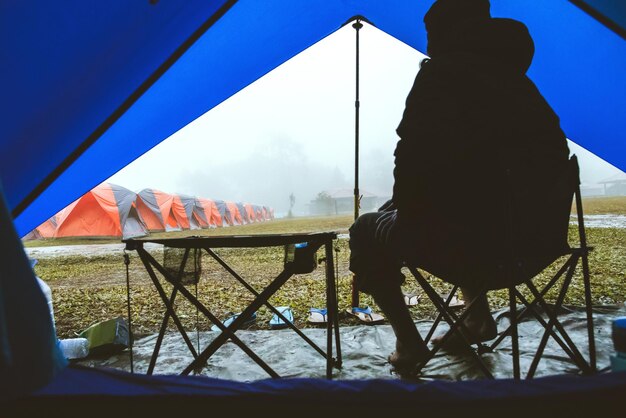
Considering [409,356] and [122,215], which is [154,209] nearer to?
[122,215]

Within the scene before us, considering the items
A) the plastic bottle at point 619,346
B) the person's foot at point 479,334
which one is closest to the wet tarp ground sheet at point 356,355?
the person's foot at point 479,334

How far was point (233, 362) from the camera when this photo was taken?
2045 mm

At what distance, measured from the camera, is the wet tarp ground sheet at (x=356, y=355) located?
180 centimetres

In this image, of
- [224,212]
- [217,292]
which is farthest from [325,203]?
[217,292]

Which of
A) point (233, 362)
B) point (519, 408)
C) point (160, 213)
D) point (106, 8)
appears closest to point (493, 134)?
point (519, 408)

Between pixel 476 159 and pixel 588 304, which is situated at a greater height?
pixel 476 159

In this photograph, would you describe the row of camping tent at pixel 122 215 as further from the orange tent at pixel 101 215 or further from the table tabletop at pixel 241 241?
the table tabletop at pixel 241 241

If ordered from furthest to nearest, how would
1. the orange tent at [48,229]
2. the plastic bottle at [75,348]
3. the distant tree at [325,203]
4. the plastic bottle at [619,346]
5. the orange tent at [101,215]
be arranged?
the distant tree at [325,203] < the orange tent at [48,229] < the orange tent at [101,215] < the plastic bottle at [75,348] < the plastic bottle at [619,346]

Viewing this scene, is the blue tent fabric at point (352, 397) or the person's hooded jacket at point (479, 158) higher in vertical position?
the person's hooded jacket at point (479, 158)

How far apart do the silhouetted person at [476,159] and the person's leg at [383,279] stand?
21 centimetres

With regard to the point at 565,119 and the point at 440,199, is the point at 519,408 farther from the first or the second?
the point at 565,119

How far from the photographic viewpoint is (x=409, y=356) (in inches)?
66.4

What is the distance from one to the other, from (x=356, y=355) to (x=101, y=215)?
571 inches

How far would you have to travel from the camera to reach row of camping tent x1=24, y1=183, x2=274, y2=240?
13797 millimetres
